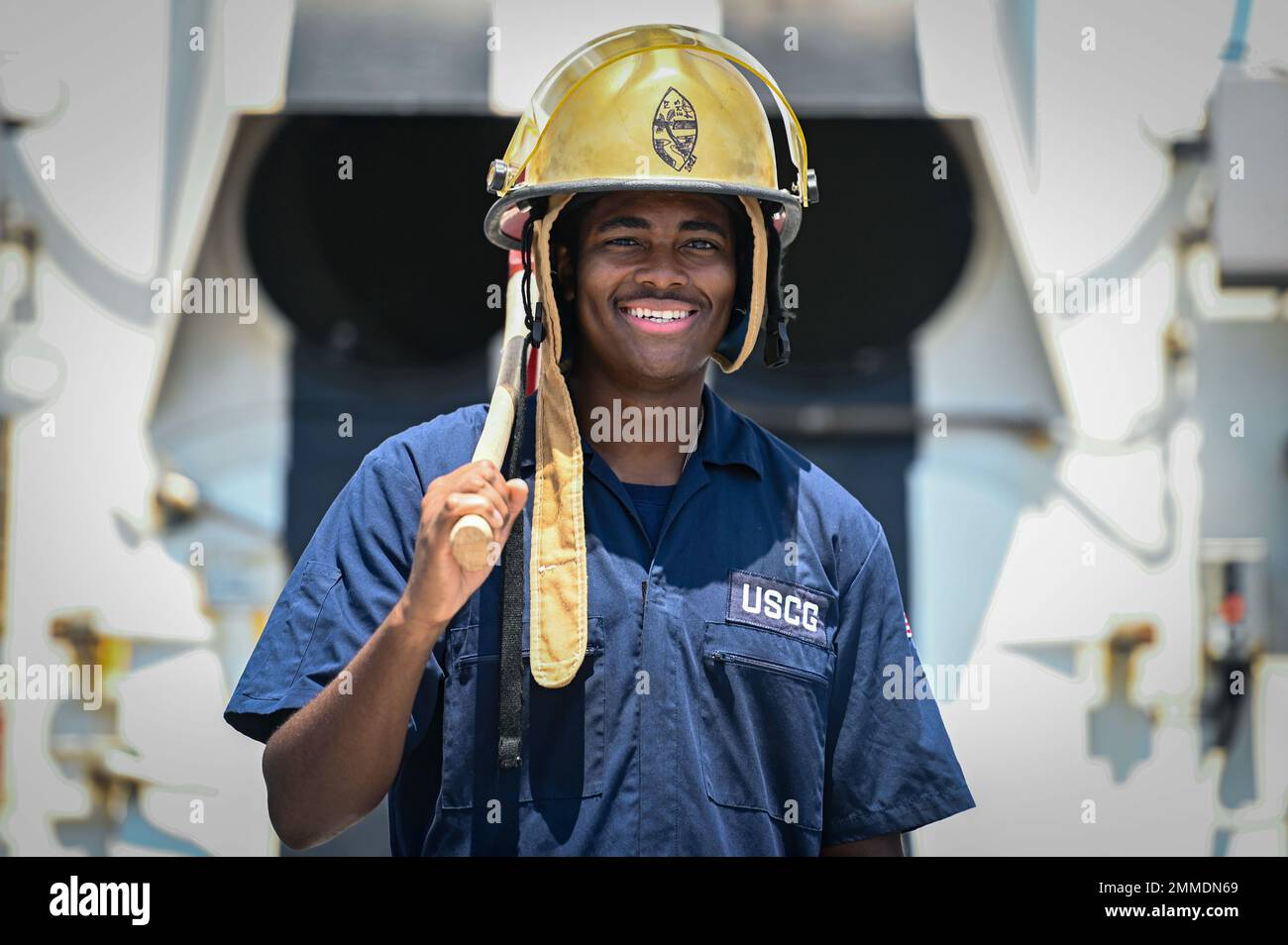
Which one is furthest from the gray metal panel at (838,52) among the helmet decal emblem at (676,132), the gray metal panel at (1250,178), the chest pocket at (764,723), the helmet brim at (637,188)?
the chest pocket at (764,723)

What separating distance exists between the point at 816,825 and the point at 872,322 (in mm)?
2628

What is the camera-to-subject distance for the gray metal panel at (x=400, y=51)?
14.2 feet

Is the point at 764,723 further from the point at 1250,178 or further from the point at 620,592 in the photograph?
the point at 1250,178

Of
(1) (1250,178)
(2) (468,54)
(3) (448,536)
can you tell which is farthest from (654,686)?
(1) (1250,178)

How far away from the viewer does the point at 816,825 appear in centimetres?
222

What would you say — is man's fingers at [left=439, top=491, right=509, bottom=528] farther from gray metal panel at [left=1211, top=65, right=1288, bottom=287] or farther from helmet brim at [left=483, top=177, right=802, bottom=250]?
gray metal panel at [left=1211, top=65, right=1288, bottom=287]

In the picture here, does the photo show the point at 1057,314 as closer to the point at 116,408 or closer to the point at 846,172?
the point at 846,172

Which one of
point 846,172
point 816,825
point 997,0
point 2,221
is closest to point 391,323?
point 2,221

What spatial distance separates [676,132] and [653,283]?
262 mm

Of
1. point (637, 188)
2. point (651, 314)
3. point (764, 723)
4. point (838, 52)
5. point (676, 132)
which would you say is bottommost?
point (764, 723)

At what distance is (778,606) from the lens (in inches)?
87.0

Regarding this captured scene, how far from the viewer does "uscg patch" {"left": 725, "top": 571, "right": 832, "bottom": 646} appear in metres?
2.19

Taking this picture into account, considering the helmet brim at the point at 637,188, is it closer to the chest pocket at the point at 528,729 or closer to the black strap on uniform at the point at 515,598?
the black strap on uniform at the point at 515,598
